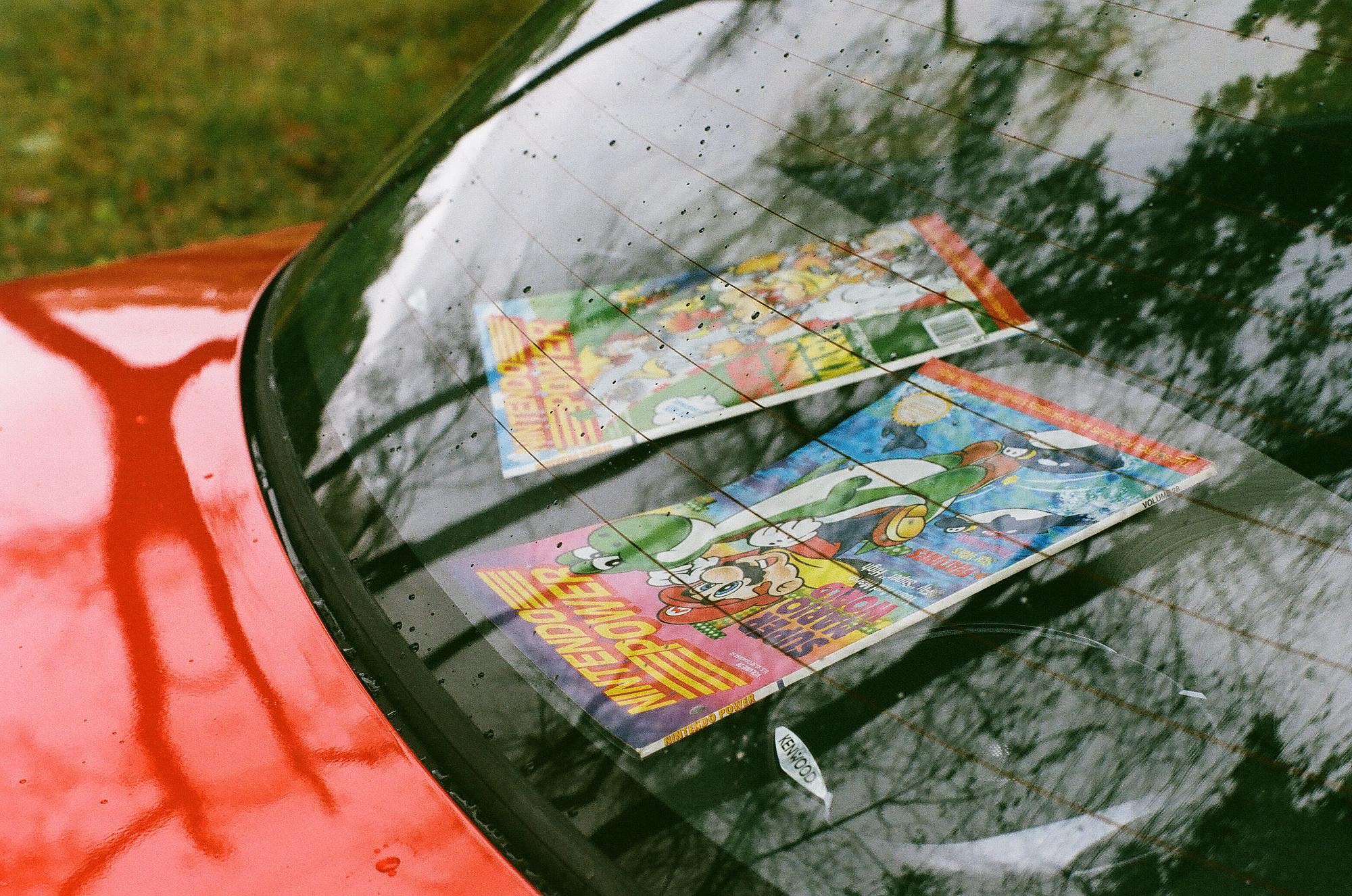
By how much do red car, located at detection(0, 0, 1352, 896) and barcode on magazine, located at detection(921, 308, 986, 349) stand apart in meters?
0.03

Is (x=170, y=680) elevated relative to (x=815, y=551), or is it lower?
lower

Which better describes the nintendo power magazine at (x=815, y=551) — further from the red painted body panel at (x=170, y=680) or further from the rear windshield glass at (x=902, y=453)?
the red painted body panel at (x=170, y=680)

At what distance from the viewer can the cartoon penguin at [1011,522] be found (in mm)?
1080

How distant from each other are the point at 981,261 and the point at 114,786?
1.08 m

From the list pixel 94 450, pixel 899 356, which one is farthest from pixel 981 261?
pixel 94 450

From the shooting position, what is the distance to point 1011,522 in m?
1.09

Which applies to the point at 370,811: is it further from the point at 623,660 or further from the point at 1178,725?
the point at 1178,725

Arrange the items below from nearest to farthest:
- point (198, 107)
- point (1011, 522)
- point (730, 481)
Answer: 1. point (1011, 522)
2. point (730, 481)
3. point (198, 107)

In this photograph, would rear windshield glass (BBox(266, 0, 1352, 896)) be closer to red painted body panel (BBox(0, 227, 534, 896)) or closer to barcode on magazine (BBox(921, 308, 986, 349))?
barcode on magazine (BBox(921, 308, 986, 349))

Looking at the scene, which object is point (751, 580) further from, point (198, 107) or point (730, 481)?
point (198, 107)

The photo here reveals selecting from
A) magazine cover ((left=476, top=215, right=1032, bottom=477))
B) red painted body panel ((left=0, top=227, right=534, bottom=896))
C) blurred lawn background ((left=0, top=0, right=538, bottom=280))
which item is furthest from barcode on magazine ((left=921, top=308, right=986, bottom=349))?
blurred lawn background ((left=0, top=0, right=538, bottom=280))

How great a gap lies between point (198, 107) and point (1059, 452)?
401 cm

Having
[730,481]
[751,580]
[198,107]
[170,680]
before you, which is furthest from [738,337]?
[198,107]

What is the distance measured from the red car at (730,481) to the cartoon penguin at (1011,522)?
1.5 inches
